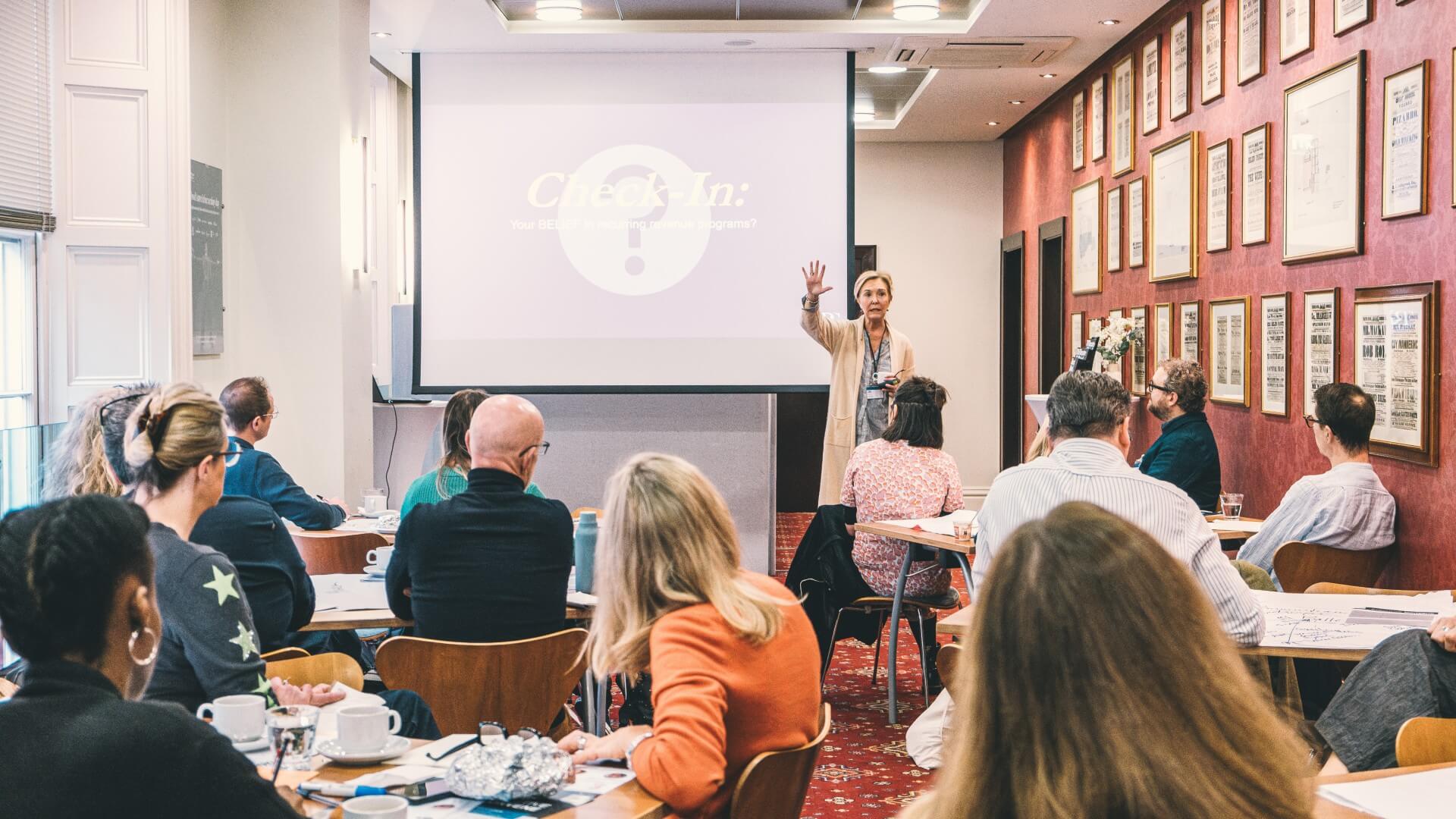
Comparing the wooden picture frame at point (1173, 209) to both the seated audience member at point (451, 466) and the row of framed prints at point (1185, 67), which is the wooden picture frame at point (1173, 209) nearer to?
the row of framed prints at point (1185, 67)

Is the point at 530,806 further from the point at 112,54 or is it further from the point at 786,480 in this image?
the point at 786,480

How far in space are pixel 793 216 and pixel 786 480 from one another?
4.67m

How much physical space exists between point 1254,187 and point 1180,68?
1.17m

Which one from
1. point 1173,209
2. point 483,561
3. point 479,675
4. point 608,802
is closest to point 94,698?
point 608,802

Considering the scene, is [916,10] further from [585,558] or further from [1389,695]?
[1389,695]

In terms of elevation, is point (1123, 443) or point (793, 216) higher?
point (793, 216)

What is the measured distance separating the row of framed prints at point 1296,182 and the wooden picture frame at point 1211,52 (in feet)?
0.84

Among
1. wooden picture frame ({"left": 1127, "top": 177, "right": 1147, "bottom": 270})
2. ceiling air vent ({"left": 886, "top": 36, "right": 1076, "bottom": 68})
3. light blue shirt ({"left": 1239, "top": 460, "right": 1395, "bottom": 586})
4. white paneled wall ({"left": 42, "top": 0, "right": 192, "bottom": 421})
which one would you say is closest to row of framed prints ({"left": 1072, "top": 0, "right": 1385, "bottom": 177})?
wooden picture frame ({"left": 1127, "top": 177, "right": 1147, "bottom": 270})

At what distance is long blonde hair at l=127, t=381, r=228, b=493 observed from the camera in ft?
8.05

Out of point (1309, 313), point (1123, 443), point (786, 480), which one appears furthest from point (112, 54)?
point (786, 480)

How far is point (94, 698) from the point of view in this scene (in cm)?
139

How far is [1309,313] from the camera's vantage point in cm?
541

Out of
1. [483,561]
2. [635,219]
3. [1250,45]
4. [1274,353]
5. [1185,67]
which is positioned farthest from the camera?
[635,219]

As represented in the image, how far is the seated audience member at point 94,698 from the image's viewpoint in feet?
4.40
